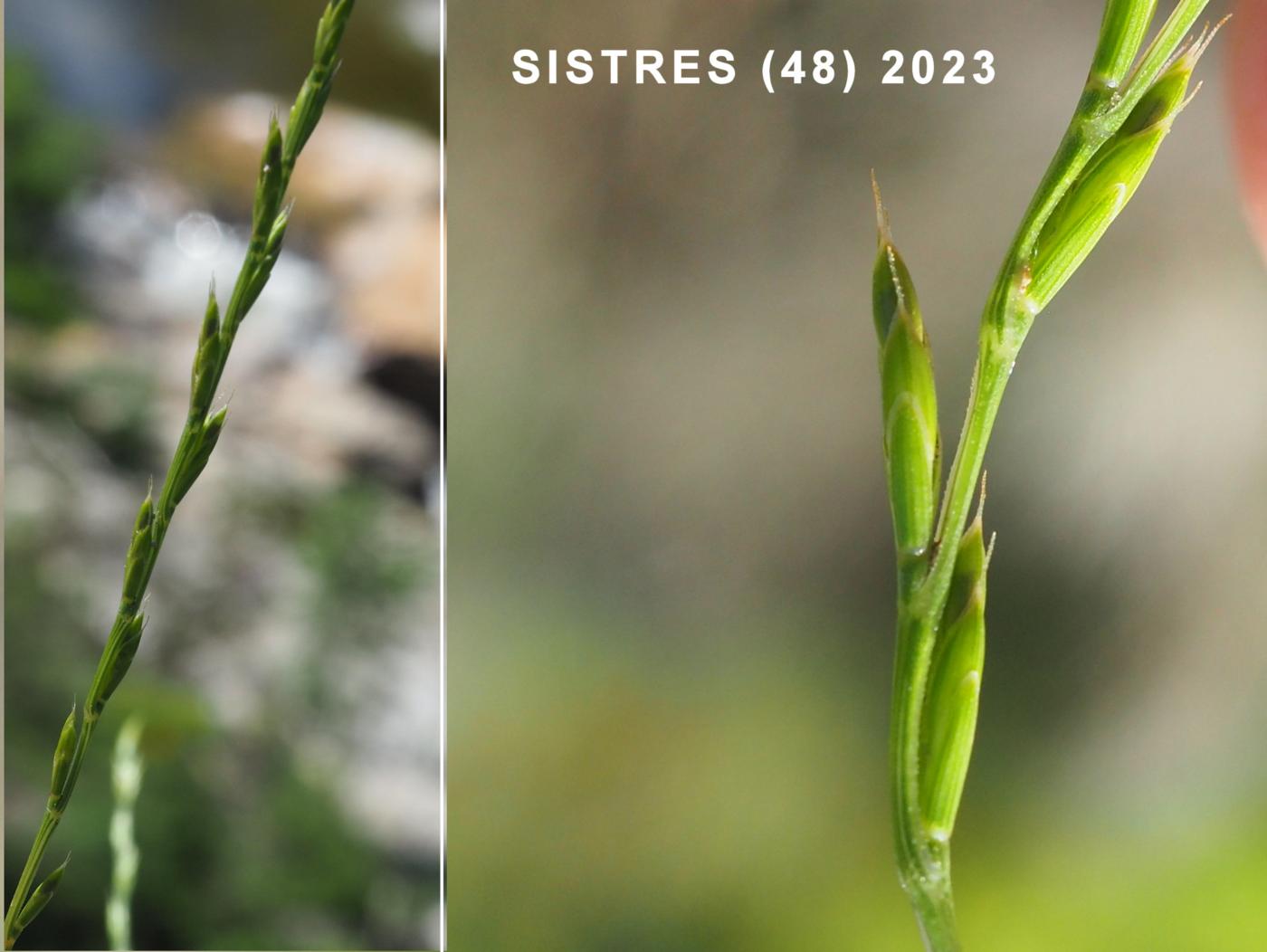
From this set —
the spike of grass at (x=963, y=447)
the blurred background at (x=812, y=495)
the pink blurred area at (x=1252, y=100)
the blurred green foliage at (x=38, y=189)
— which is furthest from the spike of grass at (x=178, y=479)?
the pink blurred area at (x=1252, y=100)

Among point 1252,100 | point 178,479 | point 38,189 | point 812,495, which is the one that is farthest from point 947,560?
point 38,189

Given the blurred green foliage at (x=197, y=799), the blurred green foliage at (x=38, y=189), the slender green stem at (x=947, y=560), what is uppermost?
the blurred green foliage at (x=38, y=189)

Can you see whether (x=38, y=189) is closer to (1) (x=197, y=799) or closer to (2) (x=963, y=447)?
(1) (x=197, y=799)

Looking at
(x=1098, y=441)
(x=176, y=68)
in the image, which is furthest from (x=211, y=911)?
(x=1098, y=441)

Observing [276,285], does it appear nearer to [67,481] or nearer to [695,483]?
[67,481]

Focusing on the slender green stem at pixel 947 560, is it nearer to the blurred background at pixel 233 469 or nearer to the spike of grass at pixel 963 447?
the spike of grass at pixel 963 447
